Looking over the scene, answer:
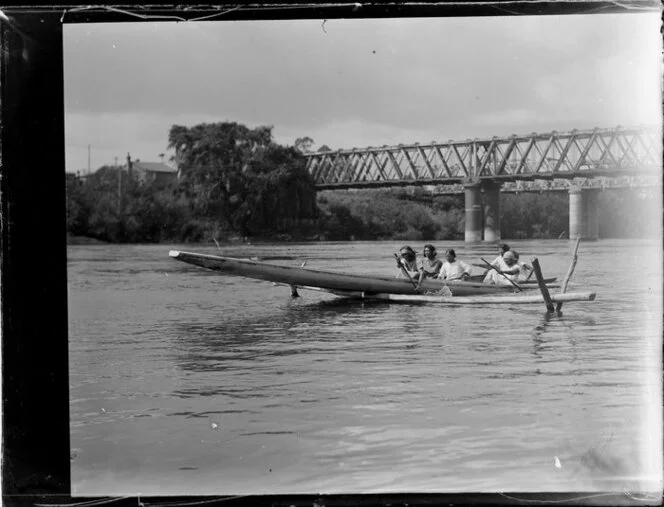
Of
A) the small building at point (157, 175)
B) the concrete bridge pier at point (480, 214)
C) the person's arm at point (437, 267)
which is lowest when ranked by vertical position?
the person's arm at point (437, 267)

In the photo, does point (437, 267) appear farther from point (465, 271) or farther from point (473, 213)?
point (473, 213)

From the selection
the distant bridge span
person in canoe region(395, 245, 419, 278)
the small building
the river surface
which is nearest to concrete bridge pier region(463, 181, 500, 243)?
the distant bridge span

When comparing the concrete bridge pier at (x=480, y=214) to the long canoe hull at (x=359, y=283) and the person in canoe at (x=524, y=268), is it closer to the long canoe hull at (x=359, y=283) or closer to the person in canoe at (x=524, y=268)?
the person in canoe at (x=524, y=268)

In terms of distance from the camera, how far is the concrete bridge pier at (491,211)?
13.5 metres

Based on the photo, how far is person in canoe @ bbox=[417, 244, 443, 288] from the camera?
43.4 feet

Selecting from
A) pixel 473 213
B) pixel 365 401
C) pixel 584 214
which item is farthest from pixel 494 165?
pixel 365 401

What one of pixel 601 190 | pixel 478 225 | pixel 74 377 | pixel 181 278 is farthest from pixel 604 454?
pixel 181 278

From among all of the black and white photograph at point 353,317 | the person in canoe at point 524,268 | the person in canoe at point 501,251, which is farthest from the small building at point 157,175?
the person in canoe at point 524,268

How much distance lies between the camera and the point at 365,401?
6.53 metres

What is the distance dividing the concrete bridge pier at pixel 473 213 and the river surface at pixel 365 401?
1.20 meters

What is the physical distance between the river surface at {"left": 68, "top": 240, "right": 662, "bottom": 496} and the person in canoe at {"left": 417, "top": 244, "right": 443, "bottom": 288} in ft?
1.72

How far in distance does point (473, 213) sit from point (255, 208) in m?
3.50

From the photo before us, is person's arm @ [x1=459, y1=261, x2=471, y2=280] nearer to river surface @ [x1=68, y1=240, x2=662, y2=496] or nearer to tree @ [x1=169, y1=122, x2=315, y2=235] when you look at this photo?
river surface @ [x1=68, y1=240, x2=662, y2=496]

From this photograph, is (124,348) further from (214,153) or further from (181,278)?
(181,278)
